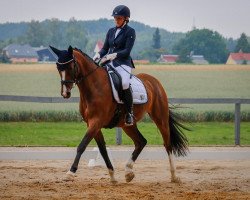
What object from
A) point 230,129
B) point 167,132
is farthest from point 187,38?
point 167,132

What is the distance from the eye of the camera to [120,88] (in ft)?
32.4

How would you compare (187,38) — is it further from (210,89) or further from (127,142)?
(127,142)

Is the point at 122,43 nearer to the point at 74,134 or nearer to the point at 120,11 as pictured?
the point at 120,11

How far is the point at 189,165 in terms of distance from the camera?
12.3 m

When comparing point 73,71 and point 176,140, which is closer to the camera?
point 73,71

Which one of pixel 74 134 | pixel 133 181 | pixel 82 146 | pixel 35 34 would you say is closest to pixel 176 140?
pixel 133 181

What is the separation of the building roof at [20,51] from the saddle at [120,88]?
31.3m

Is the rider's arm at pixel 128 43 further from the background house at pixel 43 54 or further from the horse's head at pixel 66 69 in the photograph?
the background house at pixel 43 54

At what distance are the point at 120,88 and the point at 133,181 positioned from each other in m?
1.50

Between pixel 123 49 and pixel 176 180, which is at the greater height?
pixel 123 49

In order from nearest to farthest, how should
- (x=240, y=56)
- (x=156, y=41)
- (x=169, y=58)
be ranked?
1. (x=240, y=56)
2. (x=169, y=58)
3. (x=156, y=41)

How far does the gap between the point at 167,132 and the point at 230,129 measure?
37.6ft

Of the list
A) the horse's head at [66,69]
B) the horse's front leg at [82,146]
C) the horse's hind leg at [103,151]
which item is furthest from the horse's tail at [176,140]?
the horse's head at [66,69]

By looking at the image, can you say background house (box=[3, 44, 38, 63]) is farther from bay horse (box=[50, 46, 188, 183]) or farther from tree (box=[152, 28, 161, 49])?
bay horse (box=[50, 46, 188, 183])
